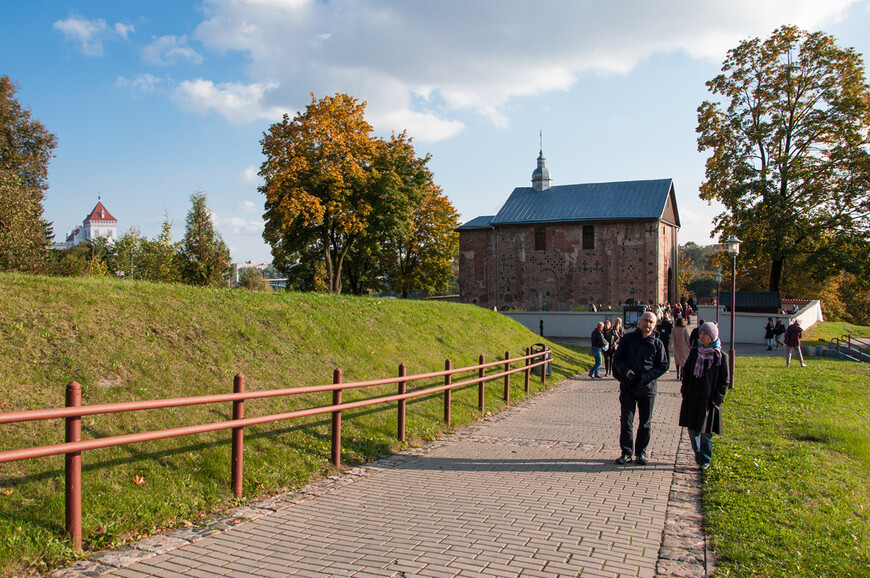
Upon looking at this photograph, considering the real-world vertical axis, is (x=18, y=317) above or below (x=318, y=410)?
above

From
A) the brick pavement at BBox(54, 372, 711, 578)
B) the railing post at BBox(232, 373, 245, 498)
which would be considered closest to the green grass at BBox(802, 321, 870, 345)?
the brick pavement at BBox(54, 372, 711, 578)

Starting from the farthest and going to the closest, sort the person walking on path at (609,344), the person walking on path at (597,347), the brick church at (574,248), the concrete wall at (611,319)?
1. the brick church at (574,248)
2. the concrete wall at (611,319)
3. the person walking on path at (609,344)
4. the person walking on path at (597,347)

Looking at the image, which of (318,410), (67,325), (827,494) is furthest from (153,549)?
(827,494)

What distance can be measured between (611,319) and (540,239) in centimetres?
1629

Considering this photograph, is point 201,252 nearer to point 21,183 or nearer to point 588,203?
point 21,183

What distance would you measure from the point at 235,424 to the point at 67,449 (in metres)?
1.66

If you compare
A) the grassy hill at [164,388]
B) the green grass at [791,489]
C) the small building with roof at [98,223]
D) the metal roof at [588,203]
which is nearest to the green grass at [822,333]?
the metal roof at [588,203]

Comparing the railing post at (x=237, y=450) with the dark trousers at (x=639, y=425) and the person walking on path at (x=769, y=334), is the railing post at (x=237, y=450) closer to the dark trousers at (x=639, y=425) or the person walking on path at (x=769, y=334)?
the dark trousers at (x=639, y=425)

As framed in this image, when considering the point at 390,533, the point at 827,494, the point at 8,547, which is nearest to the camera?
the point at 8,547

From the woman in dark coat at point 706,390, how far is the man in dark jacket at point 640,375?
419mm

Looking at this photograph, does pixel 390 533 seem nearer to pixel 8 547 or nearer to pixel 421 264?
pixel 8 547

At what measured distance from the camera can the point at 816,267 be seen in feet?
117

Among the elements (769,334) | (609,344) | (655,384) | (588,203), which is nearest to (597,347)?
(609,344)

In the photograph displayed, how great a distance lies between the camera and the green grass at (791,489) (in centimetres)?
462
